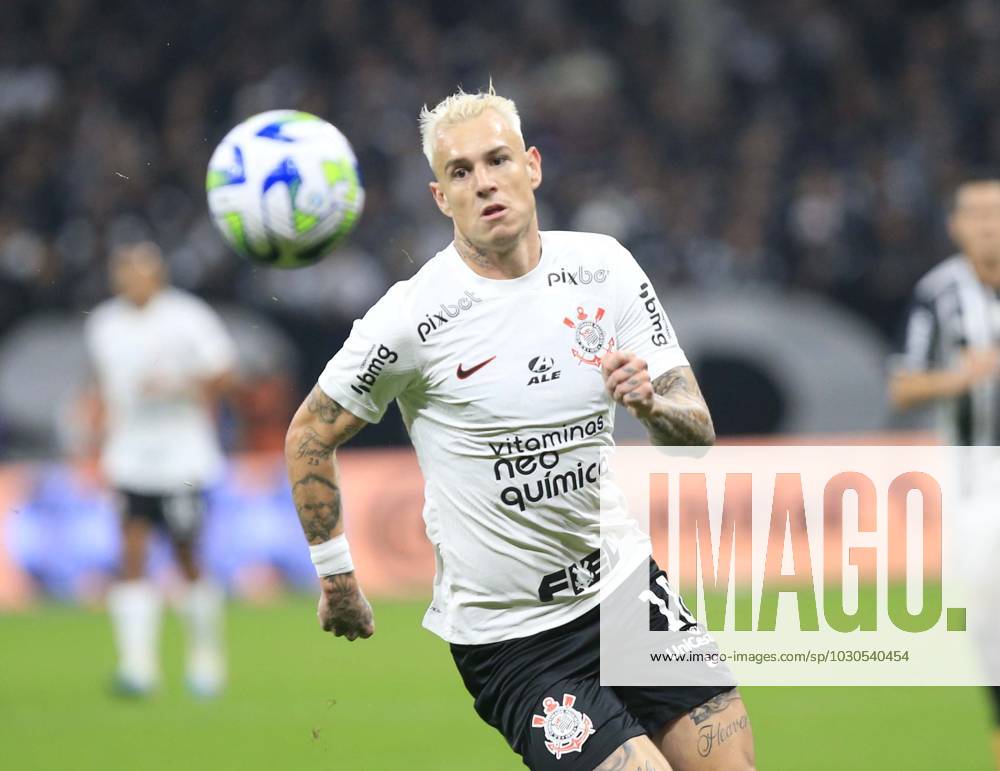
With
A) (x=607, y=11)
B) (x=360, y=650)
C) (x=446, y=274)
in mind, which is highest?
(x=607, y=11)

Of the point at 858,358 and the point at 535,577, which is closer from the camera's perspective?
the point at 535,577

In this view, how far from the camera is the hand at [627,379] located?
3.85 metres

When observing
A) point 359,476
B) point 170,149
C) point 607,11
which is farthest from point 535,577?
point 607,11

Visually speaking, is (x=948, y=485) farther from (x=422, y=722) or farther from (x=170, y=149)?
(x=170, y=149)

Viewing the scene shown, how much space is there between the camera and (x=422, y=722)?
834 centimetres

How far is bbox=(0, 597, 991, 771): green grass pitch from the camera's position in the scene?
24.3ft

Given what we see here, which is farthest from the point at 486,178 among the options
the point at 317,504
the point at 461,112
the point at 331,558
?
the point at 331,558

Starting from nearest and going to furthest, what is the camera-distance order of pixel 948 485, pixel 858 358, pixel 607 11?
pixel 948 485
pixel 858 358
pixel 607 11

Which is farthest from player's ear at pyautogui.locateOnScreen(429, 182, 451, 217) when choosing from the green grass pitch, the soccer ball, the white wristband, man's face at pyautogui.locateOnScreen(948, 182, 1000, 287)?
the green grass pitch

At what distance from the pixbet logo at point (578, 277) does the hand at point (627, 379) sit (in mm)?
519

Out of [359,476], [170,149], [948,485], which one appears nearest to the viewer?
[948,485]

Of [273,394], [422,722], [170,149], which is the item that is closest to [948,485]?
[422,722]

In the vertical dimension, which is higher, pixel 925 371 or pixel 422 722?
pixel 925 371

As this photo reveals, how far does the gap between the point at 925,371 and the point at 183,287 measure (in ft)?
31.2
